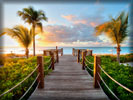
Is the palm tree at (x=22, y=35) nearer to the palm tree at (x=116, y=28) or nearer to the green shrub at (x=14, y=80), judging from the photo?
the green shrub at (x=14, y=80)

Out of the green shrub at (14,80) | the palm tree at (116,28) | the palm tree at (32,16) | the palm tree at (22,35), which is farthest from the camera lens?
the palm tree at (32,16)

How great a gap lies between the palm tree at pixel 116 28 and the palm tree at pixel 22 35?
7.50 metres

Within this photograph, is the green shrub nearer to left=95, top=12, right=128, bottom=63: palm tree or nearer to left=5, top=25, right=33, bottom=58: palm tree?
left=5, top=25, right=33, bottom=58: palm tree

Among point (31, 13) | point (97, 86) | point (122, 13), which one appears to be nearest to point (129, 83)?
point (97, 86)

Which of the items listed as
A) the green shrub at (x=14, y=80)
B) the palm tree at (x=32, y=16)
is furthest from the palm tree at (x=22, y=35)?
the green shrub at (x=14, y=80)

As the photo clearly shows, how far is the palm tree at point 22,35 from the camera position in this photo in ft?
27.8

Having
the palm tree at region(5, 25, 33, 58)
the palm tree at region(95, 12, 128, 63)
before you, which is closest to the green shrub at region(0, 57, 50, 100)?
the palm tree at region(5, 25, 33, 58)

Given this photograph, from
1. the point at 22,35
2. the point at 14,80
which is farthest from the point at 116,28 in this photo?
the point at 22,35

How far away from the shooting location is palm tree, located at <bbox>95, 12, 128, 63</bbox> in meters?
7.52

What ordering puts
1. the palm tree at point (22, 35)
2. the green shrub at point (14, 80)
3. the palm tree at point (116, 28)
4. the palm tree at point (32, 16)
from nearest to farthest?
the green shrub at point (14, 80) → the palm tree at point (116, 28) → the palm tree at point (22, 35) → the palm tree at point (32, 16)

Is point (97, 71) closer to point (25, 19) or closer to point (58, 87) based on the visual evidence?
point (58, 87)

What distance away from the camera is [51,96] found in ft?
7.59

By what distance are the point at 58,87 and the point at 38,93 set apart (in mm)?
688

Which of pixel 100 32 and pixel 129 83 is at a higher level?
pixel 100 32
